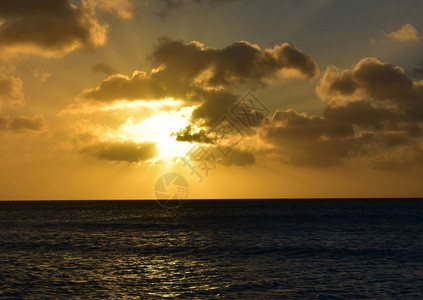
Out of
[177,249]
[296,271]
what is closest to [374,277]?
[296,271]

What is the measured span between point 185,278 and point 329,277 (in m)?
12.8

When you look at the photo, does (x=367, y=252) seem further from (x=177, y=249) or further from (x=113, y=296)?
(x=113, y=296)

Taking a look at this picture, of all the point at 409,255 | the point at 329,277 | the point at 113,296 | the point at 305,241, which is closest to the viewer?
the point at 113,296

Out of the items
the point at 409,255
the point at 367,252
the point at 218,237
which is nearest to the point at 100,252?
the point at 218,237

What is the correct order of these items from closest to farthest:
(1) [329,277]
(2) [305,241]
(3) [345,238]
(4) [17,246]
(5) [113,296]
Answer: (5) [113,296]
(1) [329,277]
(4) [17,246]
(2) [305,241]
(3) [345,238]

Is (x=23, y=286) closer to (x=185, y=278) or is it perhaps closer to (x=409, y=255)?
(x=185, y=278)

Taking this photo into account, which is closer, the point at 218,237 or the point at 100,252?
the point at 100,252

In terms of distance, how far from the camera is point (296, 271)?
4084 centimetres

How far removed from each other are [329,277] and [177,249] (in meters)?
25.8

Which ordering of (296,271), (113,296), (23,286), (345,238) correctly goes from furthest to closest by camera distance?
(345,238) < (296,271) < (23,286) < (113,296)

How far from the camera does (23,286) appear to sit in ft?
114

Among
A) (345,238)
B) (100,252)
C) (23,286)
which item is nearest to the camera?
(23,286)

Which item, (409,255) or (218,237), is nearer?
(409,255)

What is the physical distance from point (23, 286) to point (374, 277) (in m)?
29.9
